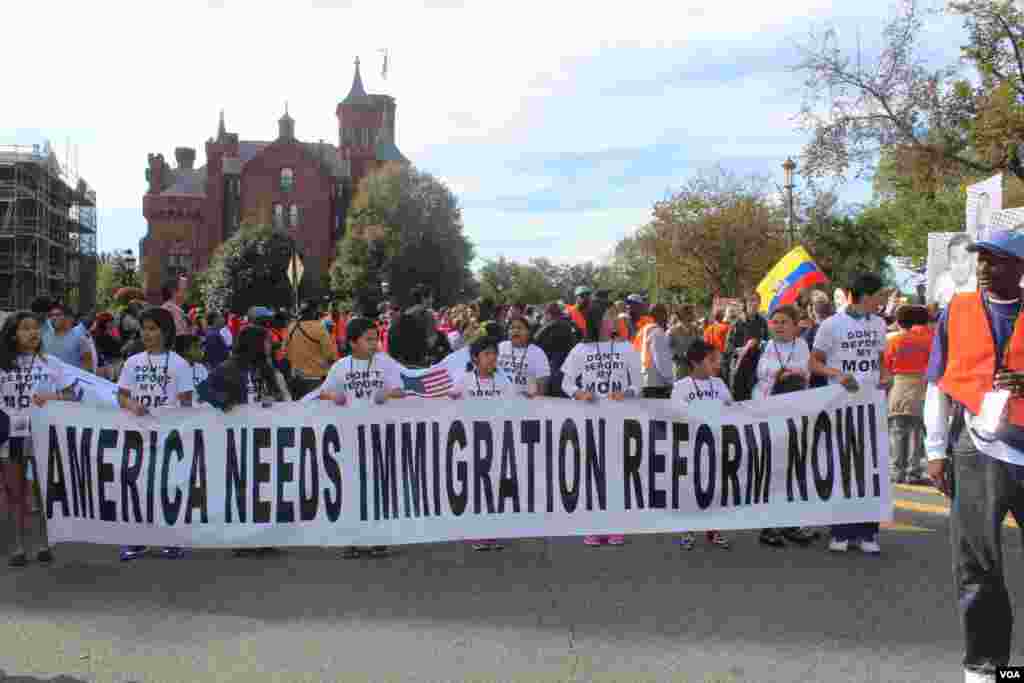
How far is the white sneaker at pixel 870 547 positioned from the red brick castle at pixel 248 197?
3117 inches

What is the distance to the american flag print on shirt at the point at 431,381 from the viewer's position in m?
10.2

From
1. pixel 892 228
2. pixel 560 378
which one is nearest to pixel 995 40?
pixel 560 378

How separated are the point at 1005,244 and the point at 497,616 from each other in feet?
10.9

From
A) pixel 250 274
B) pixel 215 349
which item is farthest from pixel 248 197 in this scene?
pixel 215 349

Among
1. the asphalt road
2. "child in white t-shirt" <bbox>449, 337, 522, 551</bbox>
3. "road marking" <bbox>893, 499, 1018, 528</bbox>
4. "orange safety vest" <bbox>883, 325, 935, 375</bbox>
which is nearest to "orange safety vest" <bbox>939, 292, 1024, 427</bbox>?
A: the asphalt road

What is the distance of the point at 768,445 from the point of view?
760 centimetres

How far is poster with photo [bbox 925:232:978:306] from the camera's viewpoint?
41.0 ft

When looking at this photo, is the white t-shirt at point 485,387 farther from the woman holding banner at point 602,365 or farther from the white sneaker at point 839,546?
the white sneaker at point 839,546

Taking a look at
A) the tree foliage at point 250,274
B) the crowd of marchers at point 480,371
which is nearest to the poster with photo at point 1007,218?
the crowd of marchers at point 480,371

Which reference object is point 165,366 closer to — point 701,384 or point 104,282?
point 701,384

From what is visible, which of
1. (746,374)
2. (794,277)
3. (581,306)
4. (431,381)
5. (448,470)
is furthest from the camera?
(794,277)

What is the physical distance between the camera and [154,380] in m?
7.74

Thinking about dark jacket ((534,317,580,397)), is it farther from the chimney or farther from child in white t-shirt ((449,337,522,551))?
the chimney

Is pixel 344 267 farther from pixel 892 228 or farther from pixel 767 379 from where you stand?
pixel 767 379
